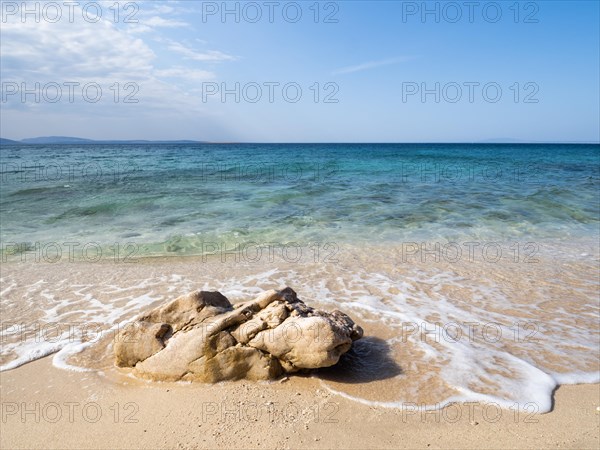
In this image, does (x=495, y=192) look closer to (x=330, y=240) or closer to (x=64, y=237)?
(x=330, y=240)

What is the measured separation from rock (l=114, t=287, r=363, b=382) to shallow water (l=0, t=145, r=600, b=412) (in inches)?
14.2

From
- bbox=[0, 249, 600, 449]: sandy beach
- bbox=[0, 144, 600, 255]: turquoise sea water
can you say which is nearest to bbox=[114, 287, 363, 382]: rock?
bbox=[0, 249, 600, 449]: sandy beach

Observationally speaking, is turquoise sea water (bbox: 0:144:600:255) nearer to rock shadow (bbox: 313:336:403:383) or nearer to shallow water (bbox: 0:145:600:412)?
shallow water (bbox: 0:145:600:412)

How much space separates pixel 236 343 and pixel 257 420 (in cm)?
81

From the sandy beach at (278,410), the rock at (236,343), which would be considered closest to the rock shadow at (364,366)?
the sandy beach at (278,410)

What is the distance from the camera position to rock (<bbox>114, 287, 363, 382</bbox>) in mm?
3658

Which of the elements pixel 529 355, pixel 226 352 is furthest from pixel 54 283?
pixel 529 355

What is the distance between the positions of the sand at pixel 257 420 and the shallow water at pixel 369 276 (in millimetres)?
222

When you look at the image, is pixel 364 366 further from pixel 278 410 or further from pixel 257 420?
pixel 257 420

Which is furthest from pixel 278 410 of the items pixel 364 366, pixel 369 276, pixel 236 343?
pixel 369 276

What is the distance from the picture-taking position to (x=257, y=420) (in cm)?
317

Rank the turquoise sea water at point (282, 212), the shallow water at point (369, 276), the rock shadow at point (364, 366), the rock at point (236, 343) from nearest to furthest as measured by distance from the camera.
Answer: the rock at point (236, 343) → the rock shadow at point (364, 366) → the shallow water at point (369, 276) → the turquoise sea water at point (282, 212)

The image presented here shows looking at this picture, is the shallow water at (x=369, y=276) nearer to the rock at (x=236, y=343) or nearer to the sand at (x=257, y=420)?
the sand at (x=257, y=420)

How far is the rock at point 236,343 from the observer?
3658mm
